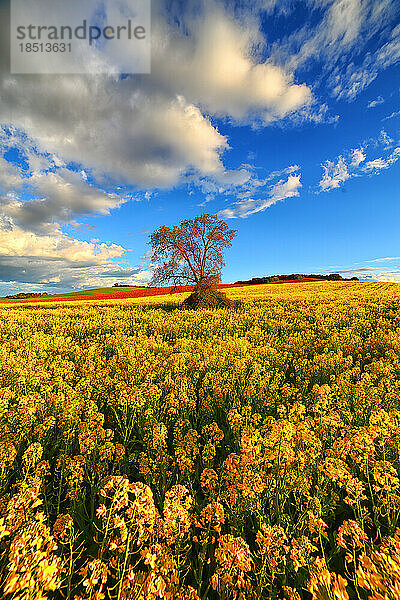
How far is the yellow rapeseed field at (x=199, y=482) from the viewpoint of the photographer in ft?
5.47

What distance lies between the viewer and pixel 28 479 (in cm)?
244

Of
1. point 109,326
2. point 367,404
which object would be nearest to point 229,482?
point 367,404

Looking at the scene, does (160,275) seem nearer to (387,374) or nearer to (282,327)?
(282,327)

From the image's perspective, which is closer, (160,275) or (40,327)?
(40,327)

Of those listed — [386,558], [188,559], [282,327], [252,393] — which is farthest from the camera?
[282,327]

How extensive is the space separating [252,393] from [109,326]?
8.41 m

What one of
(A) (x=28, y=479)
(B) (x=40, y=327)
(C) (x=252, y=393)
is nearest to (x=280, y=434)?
(C) (x=252, y=393)

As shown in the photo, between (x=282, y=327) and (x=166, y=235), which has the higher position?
(x=166, y=235)

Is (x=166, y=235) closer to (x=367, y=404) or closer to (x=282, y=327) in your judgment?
(x=282, y=327)

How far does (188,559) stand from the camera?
2.04m

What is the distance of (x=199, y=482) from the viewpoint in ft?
9.16

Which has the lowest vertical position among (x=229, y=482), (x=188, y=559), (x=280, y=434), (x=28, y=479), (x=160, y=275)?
(x=188, y=559)

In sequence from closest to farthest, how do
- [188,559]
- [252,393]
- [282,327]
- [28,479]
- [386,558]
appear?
[386,558]
[188,559]
[28,479]
[252,393]
[282,327]

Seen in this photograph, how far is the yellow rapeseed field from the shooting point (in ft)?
5.47
